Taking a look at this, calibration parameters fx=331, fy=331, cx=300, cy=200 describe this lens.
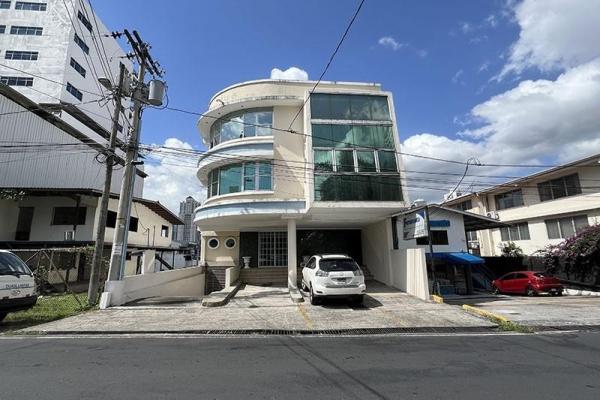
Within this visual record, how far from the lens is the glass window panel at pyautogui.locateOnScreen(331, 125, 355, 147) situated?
15.3 m

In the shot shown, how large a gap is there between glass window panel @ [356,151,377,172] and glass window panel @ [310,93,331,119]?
243 cm

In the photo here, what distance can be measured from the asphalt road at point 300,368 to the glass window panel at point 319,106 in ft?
34.8

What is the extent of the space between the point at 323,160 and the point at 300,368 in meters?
10.6

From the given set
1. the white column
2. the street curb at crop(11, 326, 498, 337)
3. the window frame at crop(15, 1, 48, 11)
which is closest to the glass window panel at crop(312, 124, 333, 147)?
the white column

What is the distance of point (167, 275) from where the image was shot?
16656 mm

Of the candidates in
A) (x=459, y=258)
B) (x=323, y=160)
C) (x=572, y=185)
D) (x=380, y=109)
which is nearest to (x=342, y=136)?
(x=323, y=160)

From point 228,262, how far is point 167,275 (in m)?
5.10

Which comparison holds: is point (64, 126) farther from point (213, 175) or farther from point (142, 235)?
point (213, 175)

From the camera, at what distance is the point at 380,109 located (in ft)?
52.6

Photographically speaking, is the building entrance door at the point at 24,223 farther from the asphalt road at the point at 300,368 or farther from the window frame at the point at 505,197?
the window frame at the point at 505,197

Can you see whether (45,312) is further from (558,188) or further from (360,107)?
(558,188)

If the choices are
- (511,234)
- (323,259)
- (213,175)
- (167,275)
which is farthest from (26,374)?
(511,234)

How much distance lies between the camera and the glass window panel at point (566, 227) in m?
22.1

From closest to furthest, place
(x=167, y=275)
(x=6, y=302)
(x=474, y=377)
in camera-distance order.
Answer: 1. (x=474, y=377)
2. (x=6, y=302)
3. (x=167, y=275)
